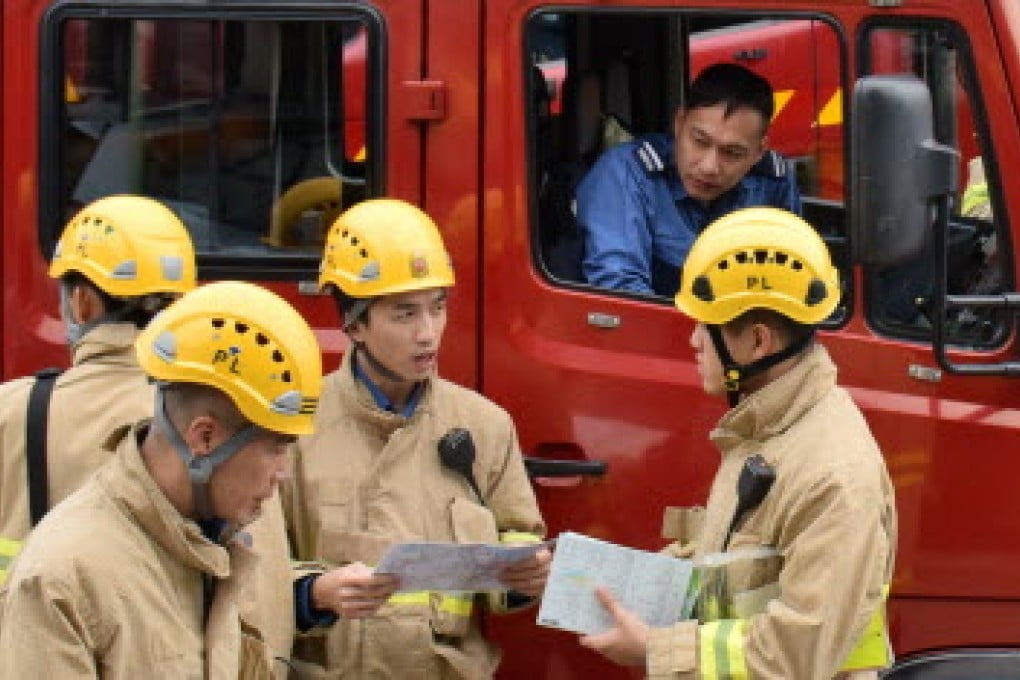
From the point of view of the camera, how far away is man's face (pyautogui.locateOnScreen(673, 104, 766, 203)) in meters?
4.86

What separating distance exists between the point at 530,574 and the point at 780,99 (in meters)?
1.28

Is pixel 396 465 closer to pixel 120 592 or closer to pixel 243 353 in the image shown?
pixel 243 353

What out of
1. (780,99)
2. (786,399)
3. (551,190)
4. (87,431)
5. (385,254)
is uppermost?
(780,99)

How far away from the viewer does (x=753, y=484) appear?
12.8 feet

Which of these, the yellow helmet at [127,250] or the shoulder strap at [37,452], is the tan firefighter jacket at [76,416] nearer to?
the shoulder strap at [37,452]

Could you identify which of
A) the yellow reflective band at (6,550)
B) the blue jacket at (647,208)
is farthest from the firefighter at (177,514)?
the blue jacket at (647,208)

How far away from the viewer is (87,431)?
4.24m

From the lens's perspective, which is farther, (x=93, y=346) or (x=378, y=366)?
(x=378, y=366)

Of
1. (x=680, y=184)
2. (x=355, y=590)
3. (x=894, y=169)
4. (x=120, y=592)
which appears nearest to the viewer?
(x=120, y=592)

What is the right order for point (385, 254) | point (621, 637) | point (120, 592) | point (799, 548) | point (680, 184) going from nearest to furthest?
point (120, 592) < point (799, 548) < point (621, 637) < point (385, 254) < point (680, 184)

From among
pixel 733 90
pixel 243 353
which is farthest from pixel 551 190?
pixel 243 353

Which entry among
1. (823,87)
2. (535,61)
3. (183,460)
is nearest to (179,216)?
(535,61)

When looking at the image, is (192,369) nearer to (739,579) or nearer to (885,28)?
(739,579)

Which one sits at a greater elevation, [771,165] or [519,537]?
[771,165]
